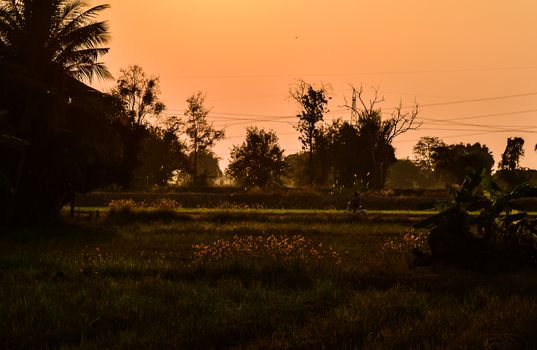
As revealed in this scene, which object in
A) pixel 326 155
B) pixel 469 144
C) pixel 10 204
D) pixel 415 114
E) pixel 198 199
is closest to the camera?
pixel 10 204

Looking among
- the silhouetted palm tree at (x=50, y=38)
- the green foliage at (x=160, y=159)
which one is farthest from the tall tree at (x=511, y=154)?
the silhouetted palm tree at (x=50, y=38)

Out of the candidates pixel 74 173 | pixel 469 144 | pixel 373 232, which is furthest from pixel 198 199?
pixel 469 144

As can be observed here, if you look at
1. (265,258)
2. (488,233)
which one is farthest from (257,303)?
(488,233)

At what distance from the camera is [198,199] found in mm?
45125

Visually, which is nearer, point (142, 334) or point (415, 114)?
point (142, 334)

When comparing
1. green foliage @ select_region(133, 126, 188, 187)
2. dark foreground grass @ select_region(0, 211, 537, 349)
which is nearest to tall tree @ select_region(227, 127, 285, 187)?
green foliage @ select_region(133, 126, 188, 187)

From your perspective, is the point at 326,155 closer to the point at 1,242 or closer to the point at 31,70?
the point at 31,70

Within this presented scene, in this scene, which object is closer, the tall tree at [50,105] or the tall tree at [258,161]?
the tall tree at [50,105]

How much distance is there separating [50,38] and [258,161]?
5265cm

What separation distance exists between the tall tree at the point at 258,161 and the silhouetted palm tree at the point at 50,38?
5049 cm

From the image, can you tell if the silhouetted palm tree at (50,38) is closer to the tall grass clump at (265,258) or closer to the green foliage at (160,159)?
the tall grass clump at (265,258)

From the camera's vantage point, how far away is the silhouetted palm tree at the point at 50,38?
24.0 metres

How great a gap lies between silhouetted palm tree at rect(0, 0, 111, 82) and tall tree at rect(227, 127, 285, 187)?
5049 cm

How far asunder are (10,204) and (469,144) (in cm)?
9163
